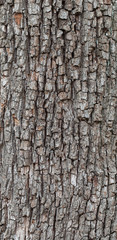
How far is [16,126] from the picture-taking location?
1.79 metres

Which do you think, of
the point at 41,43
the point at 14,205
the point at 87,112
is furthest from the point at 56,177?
the point at 41,43

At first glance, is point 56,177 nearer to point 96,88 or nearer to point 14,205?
point 14,205

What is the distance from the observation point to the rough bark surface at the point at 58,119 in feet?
5.66

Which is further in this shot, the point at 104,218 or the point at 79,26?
the point at 104,218

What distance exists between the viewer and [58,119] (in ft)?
5.83

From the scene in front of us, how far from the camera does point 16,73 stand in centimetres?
176

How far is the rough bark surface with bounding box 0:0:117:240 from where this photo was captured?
1726 mm

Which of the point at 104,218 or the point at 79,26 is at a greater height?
the point at 79,26

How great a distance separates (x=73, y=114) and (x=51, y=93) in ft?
0.66

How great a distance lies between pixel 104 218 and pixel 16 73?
3.77 ft

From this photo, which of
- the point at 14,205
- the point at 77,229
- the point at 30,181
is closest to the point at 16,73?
the point at 30,181

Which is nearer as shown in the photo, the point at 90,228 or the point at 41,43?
the point at 41,43

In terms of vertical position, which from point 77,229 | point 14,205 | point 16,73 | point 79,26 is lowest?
point 77,229

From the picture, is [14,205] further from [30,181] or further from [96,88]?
[96,88]
